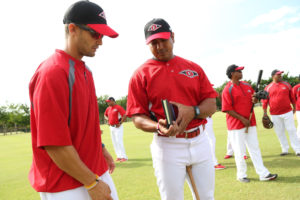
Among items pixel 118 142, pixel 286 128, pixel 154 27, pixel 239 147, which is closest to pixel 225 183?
pixel 239 147

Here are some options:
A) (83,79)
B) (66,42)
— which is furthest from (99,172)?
(66,42)

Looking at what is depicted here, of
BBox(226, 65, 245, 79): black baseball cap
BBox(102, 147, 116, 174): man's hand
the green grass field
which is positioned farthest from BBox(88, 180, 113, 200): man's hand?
BBox(226, 65, 245, 79): black baseball cap

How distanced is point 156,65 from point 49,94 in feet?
5.44

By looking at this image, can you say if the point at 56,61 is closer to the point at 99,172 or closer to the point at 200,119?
the point at 99,172

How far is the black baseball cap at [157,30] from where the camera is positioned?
9.69 feet

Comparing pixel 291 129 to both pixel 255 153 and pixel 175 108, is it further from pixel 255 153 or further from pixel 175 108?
pixel 175 108

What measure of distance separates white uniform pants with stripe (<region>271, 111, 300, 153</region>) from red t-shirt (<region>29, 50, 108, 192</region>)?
8.13 metres

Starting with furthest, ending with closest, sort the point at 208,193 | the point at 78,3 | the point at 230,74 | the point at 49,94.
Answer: the point at 230,74 → the point at 208,193 → the point at 78,3 → the point at 49,94

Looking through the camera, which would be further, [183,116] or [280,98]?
[280,98]

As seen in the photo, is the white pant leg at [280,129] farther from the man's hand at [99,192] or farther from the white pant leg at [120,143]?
the man's hand at [99,192]

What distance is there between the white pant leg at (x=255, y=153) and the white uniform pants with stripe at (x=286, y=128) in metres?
3.04

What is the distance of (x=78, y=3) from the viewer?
6.50 ft

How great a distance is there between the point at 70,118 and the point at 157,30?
169cm

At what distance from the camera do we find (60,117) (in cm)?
170
